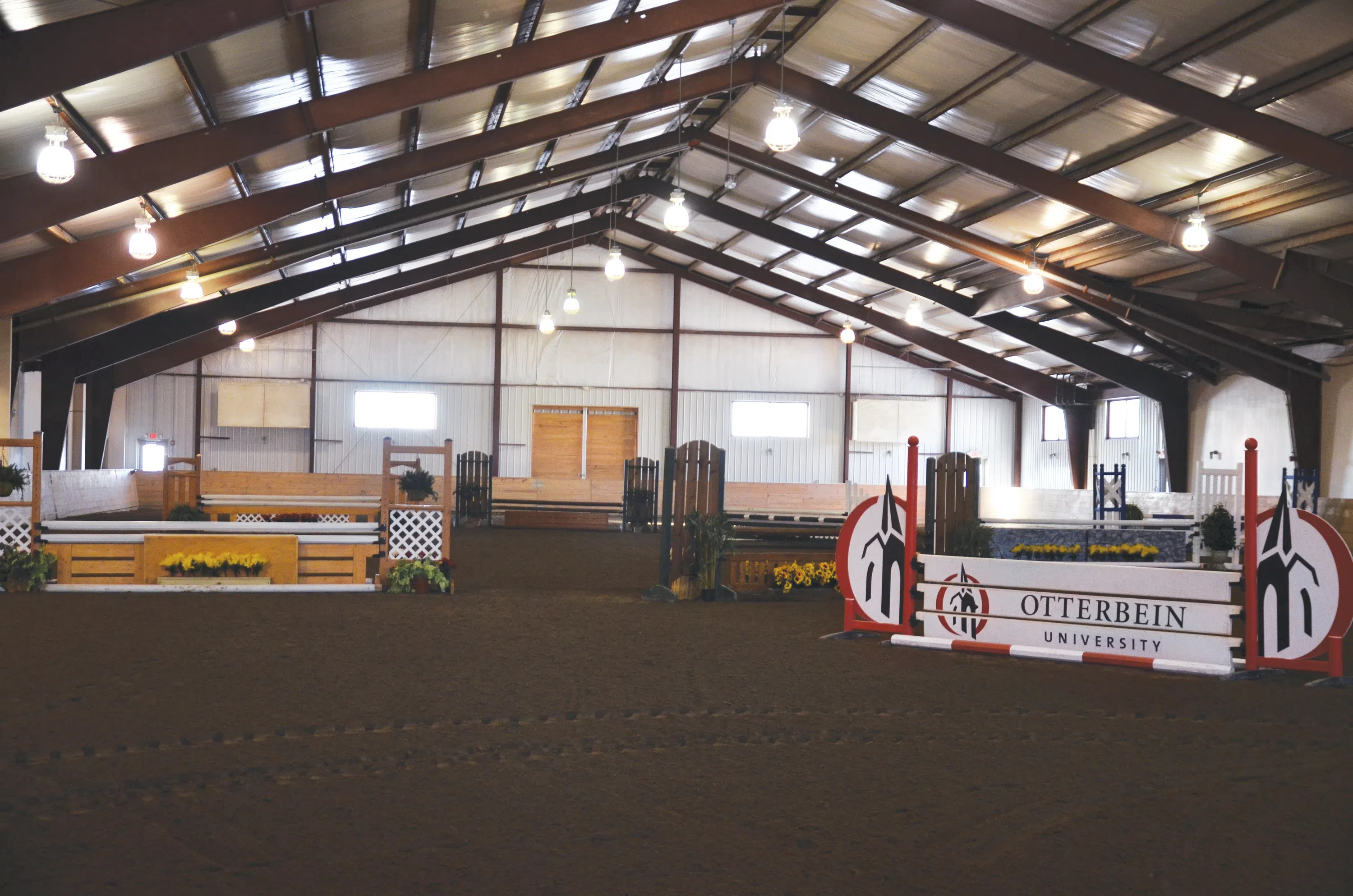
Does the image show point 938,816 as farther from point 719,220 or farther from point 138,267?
point 719,220

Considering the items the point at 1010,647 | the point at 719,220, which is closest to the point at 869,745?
the point at 1010,647

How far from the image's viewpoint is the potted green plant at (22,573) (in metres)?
9.05

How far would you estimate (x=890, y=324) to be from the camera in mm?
22094

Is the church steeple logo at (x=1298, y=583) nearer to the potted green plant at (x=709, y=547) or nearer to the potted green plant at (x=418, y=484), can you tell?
the potted green plant at (x=709, y=547)

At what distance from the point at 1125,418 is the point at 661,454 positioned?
1028 cm

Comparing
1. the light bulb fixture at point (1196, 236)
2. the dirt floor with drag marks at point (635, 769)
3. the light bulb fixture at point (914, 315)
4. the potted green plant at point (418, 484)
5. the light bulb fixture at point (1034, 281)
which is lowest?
the dirt floor with drag marks at point (635, 769)

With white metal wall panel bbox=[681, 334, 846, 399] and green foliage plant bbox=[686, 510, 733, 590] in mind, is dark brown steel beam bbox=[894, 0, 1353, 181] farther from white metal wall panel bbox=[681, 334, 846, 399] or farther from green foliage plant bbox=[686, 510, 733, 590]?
white metal wall panel bbox=[681, 334, 846, 399]

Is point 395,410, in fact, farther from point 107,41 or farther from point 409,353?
point 107,41

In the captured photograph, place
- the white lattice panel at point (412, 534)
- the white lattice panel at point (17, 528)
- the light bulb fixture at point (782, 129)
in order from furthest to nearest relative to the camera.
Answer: the white lattice panel at point (412, 534) → the white lattice panel at point (17, 528) → the light bulb fixture at point (782, 129)

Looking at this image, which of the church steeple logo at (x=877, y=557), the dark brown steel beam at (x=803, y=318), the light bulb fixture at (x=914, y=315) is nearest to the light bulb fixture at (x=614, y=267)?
the church steeple logo at (x=877, y=557)

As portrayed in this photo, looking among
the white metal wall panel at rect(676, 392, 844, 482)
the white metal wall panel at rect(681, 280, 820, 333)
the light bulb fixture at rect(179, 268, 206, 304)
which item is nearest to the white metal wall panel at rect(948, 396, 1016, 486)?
the white metal wall panel at rect(676, 392, 844, 482)

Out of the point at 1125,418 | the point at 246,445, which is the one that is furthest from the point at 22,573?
the point at 1125,418

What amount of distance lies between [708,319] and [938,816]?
68.7 feet

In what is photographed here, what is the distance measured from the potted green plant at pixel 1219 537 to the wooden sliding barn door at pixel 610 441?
13301 mm
